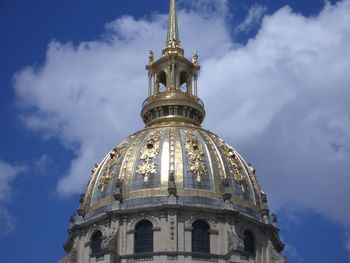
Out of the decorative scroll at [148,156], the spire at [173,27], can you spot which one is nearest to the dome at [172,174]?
the decorative scroll at [148,156]

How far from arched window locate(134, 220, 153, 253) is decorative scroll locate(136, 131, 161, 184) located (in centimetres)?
406

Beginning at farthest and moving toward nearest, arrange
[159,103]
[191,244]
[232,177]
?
[159,103], [232,177], [191,244]

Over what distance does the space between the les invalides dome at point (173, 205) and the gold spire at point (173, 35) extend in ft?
28.4

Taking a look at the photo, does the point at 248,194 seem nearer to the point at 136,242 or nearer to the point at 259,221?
the point at 259,221

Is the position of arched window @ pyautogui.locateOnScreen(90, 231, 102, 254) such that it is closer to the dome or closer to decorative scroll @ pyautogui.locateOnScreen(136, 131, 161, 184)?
the dome

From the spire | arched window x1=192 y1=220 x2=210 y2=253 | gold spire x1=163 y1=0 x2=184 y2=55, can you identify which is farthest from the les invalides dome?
the spire

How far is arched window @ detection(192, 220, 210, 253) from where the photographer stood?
81.9 metres

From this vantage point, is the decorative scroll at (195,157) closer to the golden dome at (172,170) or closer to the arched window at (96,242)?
the golden dome at (172,170)

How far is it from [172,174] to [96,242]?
877 centimetres

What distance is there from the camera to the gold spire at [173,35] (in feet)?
325

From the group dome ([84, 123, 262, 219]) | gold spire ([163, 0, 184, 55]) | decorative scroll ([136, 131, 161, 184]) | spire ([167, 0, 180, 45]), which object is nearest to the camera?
dome ([84, 123, 262, 219])

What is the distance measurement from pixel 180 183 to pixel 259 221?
784cm

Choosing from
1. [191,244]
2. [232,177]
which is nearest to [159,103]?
[232,177]

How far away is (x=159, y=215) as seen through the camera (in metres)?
82.9
